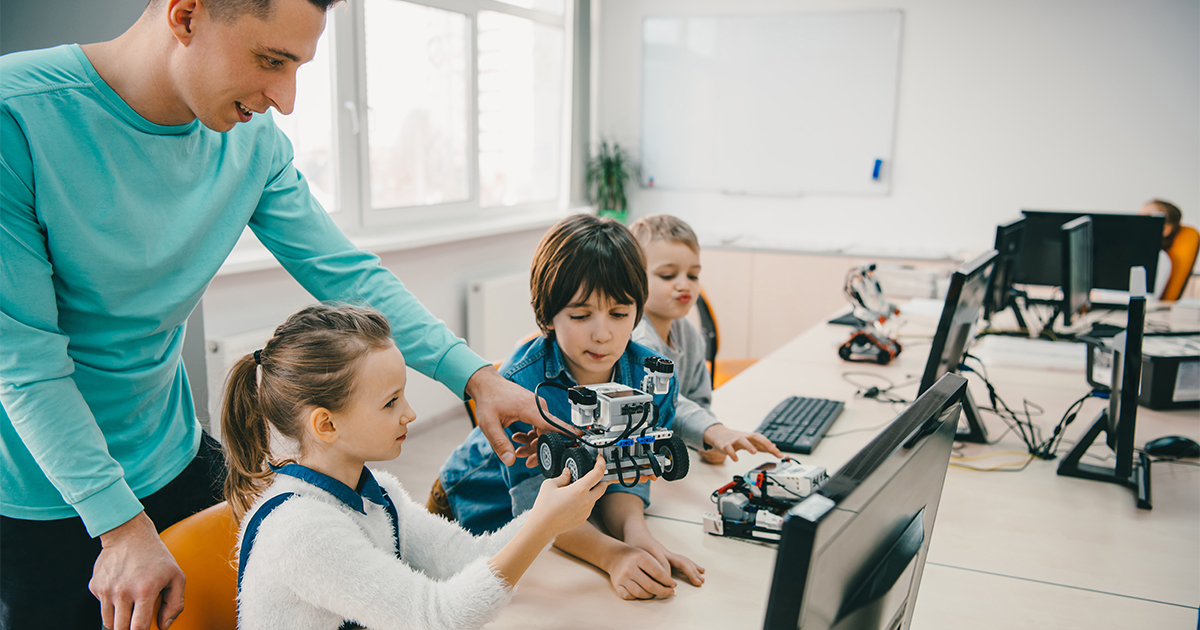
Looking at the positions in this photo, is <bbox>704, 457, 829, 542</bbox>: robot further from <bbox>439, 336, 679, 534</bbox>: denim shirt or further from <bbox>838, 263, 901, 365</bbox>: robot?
<bbox>838, 263, 901, 365</bbox>: robot

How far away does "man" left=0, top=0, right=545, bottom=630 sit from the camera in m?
0.95

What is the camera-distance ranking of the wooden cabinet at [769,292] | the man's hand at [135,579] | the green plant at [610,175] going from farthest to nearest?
1. the green plant at [610,175]
2. the wooden cabinet at [769,292]
3. the man's hand at [135,579]

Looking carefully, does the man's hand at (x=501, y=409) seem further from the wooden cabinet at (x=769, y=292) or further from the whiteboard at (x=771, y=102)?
the whiteboard at (x=771, y=102)

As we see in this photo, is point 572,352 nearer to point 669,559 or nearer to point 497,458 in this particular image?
point 497,458

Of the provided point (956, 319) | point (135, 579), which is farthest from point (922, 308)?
point (135, 579)

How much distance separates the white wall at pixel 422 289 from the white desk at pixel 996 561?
65.4 inches

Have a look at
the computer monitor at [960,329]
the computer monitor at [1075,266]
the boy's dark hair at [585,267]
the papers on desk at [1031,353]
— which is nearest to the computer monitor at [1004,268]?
the papers on desk at [1031,353]

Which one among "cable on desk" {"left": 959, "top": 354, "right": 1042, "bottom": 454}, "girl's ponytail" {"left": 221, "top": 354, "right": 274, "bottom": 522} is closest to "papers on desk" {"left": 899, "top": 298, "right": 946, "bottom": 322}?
"cable on desk" {"left": 959, "top": 354, "right": 1042, "bottom": 454}

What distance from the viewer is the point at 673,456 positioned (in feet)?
3.59

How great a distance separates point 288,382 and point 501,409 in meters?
0.36

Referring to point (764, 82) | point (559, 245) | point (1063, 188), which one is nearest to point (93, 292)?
point (559, 245)

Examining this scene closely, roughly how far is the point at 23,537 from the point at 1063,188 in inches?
208

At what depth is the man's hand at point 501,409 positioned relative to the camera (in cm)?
131

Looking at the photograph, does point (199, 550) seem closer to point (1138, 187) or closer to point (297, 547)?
point (297, 547)
